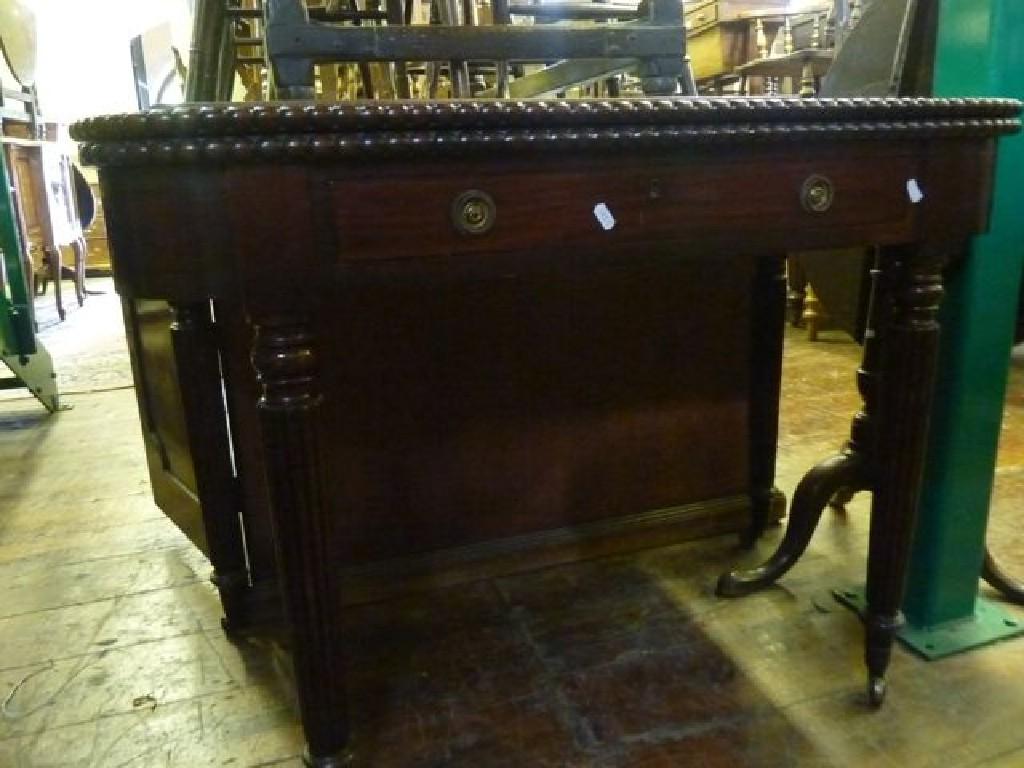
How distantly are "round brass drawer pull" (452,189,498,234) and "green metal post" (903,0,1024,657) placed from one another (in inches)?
26.6

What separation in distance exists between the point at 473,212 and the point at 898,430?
1.91 feet

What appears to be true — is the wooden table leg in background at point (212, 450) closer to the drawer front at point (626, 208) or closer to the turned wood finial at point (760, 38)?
the drawer front at point (626, 208)

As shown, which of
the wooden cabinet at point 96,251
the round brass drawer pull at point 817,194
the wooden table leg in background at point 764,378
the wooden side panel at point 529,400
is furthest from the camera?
the wooden cabinet at point 96,251

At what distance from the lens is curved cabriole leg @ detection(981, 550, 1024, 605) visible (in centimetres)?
120

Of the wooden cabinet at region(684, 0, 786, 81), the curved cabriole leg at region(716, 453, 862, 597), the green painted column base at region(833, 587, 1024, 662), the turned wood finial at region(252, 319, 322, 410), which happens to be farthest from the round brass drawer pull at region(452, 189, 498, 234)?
the wooden cabinet at region(684, 0, 786, 81)

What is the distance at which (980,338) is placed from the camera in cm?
103

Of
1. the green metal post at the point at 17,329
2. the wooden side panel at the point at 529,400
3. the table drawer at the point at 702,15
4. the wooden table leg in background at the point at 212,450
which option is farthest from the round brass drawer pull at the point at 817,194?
the table drawer at the point at 702,15

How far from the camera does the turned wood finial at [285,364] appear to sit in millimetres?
692

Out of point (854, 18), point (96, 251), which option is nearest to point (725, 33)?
point (854, 18)

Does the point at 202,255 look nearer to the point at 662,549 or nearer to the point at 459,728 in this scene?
the point at 459,728

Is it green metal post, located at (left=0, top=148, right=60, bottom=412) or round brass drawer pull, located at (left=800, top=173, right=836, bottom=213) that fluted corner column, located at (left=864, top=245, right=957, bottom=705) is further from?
green metal post, located at (left=0, top=148, right=60, bottom=412)

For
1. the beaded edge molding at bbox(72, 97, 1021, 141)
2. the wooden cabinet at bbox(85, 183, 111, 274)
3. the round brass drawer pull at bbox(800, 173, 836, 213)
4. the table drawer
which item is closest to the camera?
the beaded edge molding at bbox(72, 97, 1021, 141)

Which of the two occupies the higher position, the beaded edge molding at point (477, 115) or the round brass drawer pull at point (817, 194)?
the beaded edge molding at point (477, 115)

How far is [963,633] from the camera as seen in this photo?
1.13m
